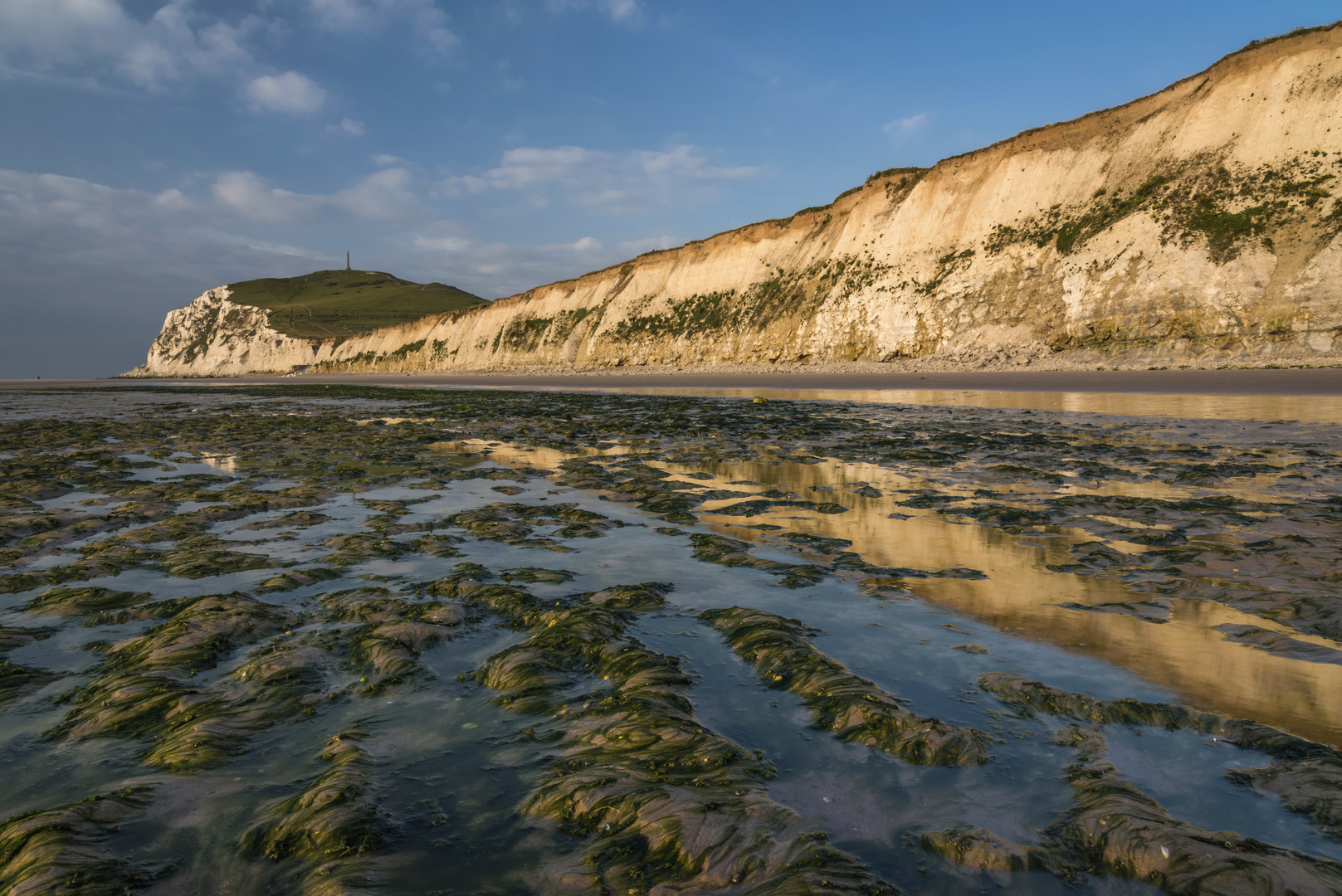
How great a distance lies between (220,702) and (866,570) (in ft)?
14.6

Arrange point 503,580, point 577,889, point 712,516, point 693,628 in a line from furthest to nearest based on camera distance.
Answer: point 712,516, point 503,580, point 693,628, point 577,889

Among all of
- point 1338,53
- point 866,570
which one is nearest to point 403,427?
point 866,570

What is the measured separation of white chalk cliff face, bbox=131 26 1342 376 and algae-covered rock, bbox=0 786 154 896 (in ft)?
116

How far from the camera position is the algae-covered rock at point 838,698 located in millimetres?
2971

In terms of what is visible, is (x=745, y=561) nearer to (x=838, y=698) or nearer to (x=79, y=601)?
(x=838, y=698)

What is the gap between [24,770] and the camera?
2.83 m

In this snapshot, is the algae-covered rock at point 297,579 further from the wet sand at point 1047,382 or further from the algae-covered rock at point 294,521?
the wet sand at point 1047,382

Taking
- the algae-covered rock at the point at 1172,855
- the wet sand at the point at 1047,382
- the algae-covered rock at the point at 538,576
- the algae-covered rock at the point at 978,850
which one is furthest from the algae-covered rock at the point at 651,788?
the wet sand at the point at 1047,382

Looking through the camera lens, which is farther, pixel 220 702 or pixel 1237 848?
pixel 220 702

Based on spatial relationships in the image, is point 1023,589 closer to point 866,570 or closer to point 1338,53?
point 866,570

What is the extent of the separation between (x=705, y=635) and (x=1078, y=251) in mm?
38136

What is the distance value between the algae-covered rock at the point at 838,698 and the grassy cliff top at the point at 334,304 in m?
132

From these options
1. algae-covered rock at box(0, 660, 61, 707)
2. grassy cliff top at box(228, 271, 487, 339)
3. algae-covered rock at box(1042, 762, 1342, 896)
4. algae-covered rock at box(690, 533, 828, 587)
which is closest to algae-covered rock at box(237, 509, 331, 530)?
algae-covered rock at box(0, 660, 61, 707)

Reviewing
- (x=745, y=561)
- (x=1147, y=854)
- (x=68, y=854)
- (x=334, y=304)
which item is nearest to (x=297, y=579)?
(x=68, y=854)
